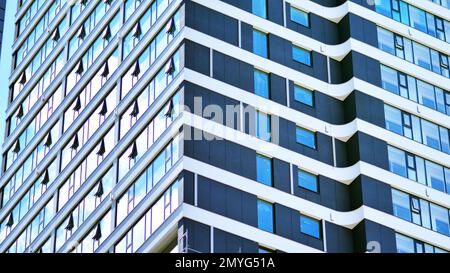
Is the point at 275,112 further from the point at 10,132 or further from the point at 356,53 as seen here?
the point at 10,132

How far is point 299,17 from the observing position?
78750mm

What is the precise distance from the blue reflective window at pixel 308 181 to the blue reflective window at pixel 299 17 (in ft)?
32.1

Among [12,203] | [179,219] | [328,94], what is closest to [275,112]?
[328,94]

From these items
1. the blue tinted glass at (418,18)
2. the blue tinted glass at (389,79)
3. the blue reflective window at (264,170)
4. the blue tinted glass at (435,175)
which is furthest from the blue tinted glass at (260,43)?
the blue tinted glass at (435,175)

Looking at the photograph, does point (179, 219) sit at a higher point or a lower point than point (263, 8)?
lower

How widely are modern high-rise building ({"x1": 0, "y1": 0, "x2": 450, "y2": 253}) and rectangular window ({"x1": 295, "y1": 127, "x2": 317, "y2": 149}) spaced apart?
0.13 m

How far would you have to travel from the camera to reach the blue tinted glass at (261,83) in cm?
7394

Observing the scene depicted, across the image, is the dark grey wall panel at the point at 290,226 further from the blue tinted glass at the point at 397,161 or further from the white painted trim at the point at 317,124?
the blue tinted glass at the point at 397,161

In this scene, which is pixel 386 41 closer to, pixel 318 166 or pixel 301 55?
pixel 301 55

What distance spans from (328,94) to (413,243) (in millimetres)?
9782

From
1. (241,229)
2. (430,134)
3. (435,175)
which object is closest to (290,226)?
(241,229)

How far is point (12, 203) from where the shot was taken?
90875 mm

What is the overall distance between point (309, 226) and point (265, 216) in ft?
9.23
